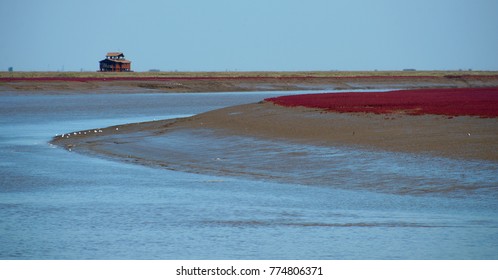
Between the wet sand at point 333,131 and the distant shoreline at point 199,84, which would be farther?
the distant shoreline at point 199,84

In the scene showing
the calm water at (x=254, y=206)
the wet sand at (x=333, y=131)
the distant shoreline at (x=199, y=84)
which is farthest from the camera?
the distant shoreline at (x=199, y=84)

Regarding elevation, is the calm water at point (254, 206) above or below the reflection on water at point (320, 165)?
below

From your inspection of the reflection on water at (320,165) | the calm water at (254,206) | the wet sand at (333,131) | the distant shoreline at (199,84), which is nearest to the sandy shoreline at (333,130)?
the wet sand at (333,131)

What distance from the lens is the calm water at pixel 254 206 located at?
12305 millimetres

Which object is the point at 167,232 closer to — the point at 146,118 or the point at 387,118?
the point at 387,118

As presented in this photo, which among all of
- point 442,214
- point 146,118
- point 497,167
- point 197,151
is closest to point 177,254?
point 442,214

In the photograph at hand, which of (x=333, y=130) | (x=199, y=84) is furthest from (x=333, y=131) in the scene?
Answer: (x=199, y=84)

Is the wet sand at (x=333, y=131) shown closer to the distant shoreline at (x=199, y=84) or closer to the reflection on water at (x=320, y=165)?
the reflection on water at (x=320, y=165)

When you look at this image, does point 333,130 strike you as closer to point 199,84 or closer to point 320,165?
point 320,165

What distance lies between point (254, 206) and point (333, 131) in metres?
10.8

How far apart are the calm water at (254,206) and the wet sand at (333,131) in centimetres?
103

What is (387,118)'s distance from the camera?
2764 centimetres

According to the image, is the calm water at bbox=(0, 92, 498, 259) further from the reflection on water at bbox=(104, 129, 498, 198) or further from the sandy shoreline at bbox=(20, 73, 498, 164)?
the sandy shoreline at bbox=(20, 73, 498, 164)
